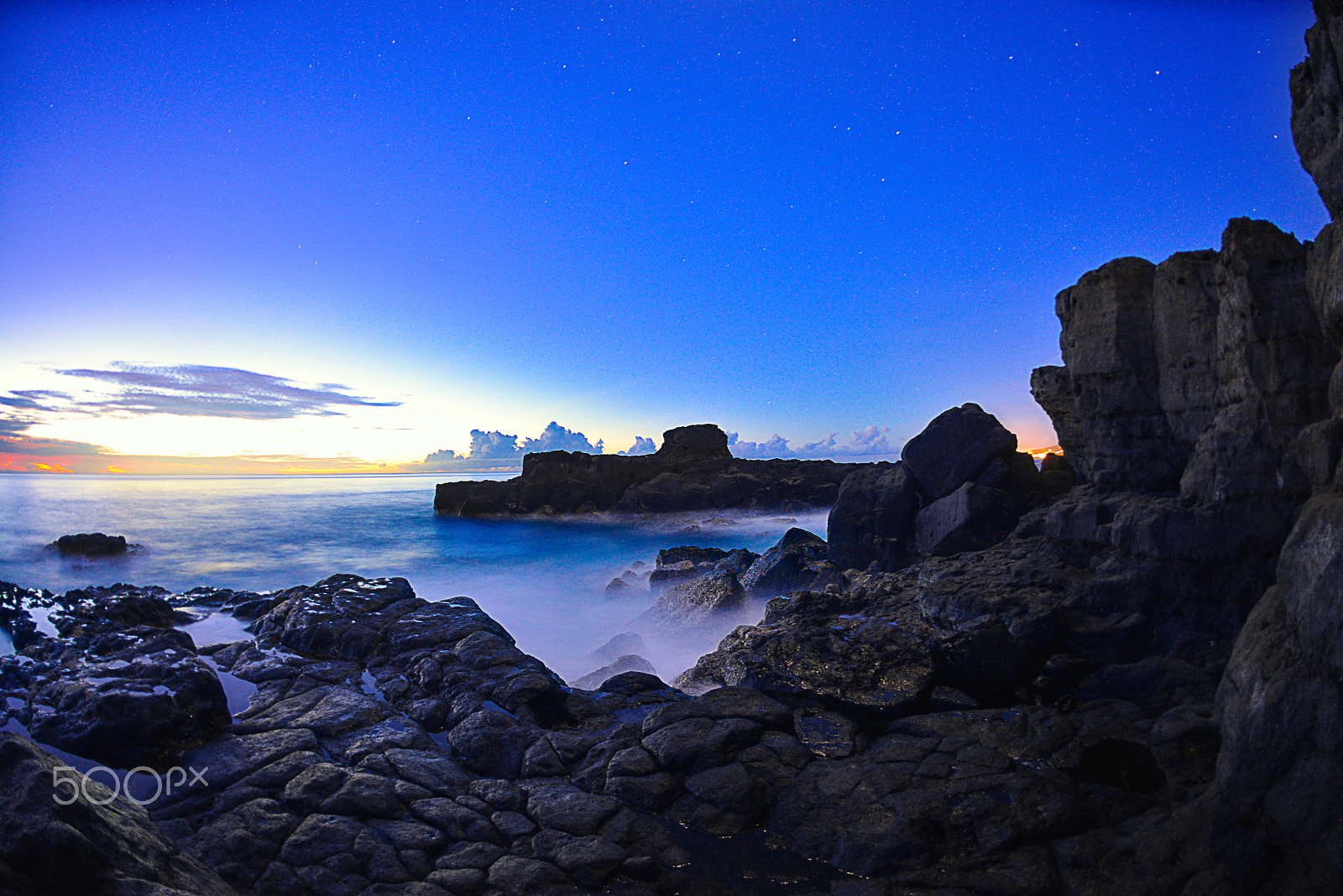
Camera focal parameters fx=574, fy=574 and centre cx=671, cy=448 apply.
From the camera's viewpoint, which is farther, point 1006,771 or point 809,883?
point 1006,771

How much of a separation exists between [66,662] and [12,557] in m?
23.6

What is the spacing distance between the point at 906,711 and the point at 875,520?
7.99 meters

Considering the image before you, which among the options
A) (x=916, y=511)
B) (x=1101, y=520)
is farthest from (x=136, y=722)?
(x=916, y=511)

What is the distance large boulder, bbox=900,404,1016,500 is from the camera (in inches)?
516

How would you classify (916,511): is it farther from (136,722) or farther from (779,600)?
(136,722)

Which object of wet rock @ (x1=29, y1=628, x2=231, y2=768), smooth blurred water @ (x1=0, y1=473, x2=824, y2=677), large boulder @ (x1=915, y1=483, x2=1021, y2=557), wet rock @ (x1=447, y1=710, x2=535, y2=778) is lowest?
smooth blurred water @ (x1=0, y1=473, x2=824, y2=677)

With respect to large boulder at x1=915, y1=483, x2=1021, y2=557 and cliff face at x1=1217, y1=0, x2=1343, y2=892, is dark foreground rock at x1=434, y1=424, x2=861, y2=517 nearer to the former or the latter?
large boulder at x1=915, y1=483, x2=1021, y2=557

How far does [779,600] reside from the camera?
1022 centimetres

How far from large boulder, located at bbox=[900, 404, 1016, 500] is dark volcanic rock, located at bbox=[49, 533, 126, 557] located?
2991 centimetres

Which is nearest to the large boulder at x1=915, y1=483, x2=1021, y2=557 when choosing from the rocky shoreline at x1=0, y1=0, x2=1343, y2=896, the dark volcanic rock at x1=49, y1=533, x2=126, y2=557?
the rocky shoreline at x1=0, y1=0, x2=1343, y2=896

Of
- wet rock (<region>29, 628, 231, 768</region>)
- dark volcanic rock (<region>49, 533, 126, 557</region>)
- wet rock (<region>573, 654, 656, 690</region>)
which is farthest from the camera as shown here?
dark volcanic rock (<region>49, 533, 126, 557</region>)

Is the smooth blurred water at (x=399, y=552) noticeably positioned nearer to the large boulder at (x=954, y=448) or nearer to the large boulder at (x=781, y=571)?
the large boulder at (x=781, y=571)

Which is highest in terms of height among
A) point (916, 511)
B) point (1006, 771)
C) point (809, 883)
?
point (916, 511)

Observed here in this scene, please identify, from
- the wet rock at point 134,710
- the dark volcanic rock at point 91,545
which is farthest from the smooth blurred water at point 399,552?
the wet rock at point 134,710
